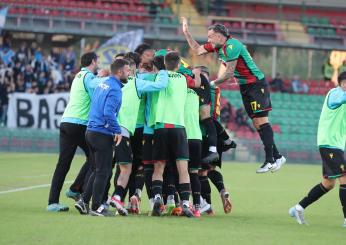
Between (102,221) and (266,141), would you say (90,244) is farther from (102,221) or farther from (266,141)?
(266,141)

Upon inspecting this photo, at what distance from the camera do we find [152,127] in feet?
45.0

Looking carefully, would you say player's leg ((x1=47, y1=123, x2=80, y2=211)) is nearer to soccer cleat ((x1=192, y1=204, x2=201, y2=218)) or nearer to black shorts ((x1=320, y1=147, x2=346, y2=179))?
soccer cleat ((x1=192, y1=204, x2=201, y2=218))

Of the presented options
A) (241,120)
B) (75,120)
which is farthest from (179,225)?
(241,120)

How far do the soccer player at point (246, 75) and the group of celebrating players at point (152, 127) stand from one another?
0.6 inches

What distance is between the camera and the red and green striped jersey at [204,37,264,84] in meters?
14.0

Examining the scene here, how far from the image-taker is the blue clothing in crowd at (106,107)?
41.5 feet

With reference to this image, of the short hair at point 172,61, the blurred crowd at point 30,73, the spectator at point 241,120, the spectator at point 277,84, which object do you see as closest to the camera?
the short hair at point 172,61

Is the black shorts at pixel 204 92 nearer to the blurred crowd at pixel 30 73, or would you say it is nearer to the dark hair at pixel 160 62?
the dark hair at pixel 160 62

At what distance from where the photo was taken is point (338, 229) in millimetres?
12680

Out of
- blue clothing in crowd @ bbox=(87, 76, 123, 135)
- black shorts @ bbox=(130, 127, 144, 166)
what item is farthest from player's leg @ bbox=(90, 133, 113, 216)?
black shorts @ bbox=(130, 127, 144, 166)

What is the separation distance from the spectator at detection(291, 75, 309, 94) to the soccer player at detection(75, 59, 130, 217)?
99.7 ft

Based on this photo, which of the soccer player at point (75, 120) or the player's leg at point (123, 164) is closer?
the player's leg at point (123, 164)

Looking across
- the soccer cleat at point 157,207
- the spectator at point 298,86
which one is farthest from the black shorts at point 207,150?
the spectator at point 298,86

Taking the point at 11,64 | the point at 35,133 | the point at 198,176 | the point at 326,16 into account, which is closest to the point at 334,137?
the point at 198,176
